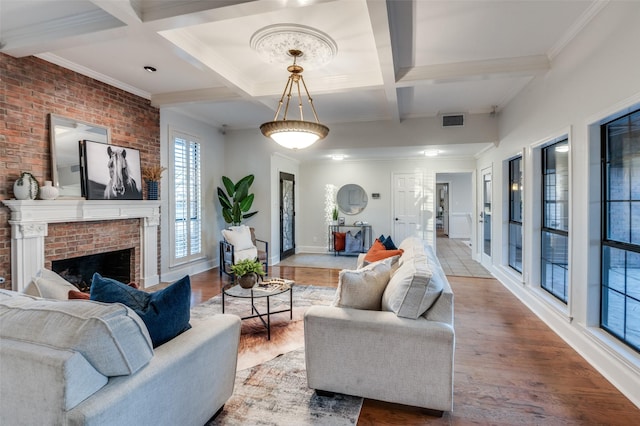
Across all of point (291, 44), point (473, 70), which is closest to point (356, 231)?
point (473, 70)

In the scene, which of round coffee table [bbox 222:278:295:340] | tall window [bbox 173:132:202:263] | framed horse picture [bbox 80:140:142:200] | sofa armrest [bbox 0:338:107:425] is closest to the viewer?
sofa armrest [bbox 0:338:107:425]

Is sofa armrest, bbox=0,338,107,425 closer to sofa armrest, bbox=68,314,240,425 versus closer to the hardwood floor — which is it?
sofa armrest, bbox=68,314,240,425

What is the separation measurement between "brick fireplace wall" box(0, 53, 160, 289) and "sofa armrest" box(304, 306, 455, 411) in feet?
10.8

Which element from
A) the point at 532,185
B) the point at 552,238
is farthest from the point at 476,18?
the point at 552,238

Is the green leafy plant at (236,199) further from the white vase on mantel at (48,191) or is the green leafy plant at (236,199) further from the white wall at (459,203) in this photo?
the white wall at (459,203)

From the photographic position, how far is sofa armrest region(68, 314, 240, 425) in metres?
1.17

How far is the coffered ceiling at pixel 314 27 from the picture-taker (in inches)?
96.1

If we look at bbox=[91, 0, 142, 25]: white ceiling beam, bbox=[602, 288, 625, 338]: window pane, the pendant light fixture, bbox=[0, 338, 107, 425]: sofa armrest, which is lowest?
bbox=[602, 288, 625, 338]: window pane

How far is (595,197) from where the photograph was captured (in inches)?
102

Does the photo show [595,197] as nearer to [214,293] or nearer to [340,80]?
[340,80]

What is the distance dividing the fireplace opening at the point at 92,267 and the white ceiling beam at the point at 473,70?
4374 millimetres

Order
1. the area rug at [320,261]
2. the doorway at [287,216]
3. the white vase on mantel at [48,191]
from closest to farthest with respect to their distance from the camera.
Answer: the white vase on mantel at [48,191], the area rug at [320,261], the doorway at [287,216]

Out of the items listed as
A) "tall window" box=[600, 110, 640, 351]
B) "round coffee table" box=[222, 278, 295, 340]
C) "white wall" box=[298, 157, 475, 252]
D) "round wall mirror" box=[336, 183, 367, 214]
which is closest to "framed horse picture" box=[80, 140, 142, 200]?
"round coffee table" box=[222, 278, 295, 340]

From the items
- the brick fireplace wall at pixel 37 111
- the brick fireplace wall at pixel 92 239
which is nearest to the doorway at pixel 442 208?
the brick fireplace wall at pixel 92 239
